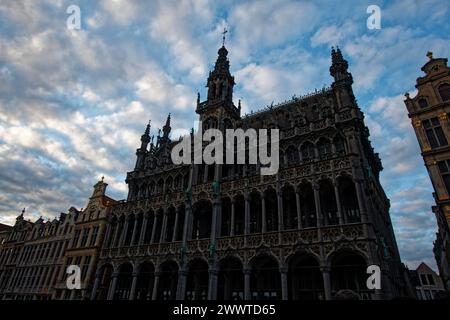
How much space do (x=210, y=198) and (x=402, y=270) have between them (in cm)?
2048

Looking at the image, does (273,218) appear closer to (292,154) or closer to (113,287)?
(292,154)

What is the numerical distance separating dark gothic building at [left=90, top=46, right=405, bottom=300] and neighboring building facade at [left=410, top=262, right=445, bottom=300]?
187 ft

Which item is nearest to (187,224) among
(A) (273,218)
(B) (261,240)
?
(A) (273,218)

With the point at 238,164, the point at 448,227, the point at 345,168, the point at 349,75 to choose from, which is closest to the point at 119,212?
the point at 238,164

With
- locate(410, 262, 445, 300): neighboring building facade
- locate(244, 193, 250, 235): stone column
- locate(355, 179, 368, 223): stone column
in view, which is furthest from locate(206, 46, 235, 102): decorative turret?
locate(410, 262, 445, 300): neighboring building facade

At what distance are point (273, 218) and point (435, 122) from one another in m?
16.5

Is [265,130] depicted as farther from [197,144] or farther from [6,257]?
[6,257]

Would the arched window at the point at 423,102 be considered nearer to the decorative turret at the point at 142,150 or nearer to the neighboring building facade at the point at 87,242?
the decorative turret at the point at 142,150

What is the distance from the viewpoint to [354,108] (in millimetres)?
24828

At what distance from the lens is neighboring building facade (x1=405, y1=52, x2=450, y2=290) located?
2299cm

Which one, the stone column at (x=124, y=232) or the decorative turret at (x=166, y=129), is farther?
the decorative turret at (x=166, y=129)

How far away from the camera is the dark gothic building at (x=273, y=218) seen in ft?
68.1

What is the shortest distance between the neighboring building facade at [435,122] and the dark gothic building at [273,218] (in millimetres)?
4419

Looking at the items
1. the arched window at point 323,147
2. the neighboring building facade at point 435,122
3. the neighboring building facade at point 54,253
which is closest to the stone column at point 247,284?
the arched window at point 323,147
